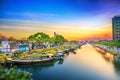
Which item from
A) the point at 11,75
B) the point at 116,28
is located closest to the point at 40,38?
the point at 116,28

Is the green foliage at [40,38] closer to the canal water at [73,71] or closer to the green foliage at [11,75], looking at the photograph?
the canal water at [73,71]

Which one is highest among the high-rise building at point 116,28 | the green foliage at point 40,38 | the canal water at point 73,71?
the high-rise building at point 116,28

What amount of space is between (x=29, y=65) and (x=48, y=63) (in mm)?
1236

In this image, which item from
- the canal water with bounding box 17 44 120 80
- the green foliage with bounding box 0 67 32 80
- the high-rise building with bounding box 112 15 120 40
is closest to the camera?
the green foliage with bounding box 0 67 32 80

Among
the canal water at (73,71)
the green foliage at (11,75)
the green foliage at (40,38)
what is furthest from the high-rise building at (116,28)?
the green foliage at (11,75)

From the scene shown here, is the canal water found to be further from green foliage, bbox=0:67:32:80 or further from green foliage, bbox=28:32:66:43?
green foliage, bbox=28:32:66:43

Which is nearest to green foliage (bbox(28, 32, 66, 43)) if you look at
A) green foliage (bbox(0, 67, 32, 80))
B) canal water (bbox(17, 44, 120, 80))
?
canal water (bbox(17, 44, 120, 80))

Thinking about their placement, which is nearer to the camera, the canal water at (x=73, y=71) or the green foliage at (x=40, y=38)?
the canal water at (x=73, y=71)

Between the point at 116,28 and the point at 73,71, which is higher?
the point at 116,28

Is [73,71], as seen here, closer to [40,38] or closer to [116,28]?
[40,38]

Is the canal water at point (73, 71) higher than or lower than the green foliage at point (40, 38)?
lower

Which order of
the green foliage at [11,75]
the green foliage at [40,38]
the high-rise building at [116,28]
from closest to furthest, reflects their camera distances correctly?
the green foliage at [11,75] → the green foliage at [40,38] → the high-rise building at [116,28]

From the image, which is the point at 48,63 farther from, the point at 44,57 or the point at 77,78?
the point at 77,78

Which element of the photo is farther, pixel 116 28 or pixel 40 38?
pixel 116 28
